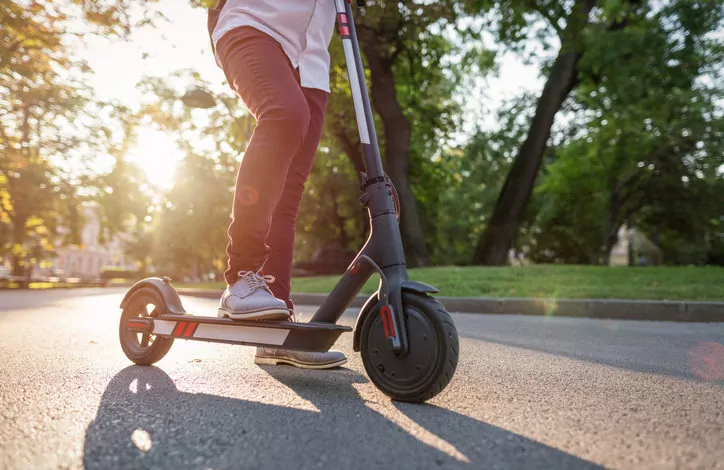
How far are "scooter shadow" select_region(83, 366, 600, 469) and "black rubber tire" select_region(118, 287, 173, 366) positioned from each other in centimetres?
71

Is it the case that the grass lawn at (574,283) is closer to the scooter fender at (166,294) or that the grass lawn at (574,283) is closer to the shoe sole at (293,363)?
the shoe sole at (293,363)

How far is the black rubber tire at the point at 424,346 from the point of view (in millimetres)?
2125

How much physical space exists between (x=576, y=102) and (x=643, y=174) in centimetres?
540

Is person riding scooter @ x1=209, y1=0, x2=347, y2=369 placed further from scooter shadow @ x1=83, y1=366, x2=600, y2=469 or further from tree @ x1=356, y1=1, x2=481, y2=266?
tree @ x1=356, y1=1, x2=481, y2=266

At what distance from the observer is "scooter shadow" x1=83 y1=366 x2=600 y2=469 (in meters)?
1.58

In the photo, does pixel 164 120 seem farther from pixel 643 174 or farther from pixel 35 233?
pixel 643 174

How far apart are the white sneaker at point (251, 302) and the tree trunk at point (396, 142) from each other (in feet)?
40.0

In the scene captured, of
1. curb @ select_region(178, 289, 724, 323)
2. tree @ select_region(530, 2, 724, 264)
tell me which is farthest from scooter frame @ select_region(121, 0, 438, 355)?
tree @ select_region(530, 2, 724, 264)

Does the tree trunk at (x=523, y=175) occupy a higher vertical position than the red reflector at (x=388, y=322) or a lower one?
higher

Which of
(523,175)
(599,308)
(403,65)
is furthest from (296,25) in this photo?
(403,65)

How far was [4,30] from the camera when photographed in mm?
10594

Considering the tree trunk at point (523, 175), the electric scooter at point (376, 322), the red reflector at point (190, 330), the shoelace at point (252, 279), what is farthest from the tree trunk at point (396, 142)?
the shoelace at point (252, 279)

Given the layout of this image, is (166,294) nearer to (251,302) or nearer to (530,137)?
(251,302)

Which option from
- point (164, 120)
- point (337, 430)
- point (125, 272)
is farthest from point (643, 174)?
point (125, 272)
